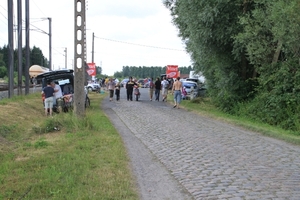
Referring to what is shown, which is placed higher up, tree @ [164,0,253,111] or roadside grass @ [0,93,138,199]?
tree @ [164,0,253,111]

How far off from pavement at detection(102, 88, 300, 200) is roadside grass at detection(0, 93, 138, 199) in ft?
1.40

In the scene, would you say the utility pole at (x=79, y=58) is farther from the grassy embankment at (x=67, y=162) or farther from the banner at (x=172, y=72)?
the banner at (x=172, y=72)

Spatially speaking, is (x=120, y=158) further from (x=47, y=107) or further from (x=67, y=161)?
(x=47, y=107)

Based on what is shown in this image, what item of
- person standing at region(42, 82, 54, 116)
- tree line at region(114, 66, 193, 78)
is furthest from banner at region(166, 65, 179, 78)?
tree line at region(114, 66, 193, 78)

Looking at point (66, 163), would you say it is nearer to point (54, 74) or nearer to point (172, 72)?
point (54, 74)

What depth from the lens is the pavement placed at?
631 centimetres

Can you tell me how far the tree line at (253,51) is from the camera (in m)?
14.8

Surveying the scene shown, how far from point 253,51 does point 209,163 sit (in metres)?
9.54

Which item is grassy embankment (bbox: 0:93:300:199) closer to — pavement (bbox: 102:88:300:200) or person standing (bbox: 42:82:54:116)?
pavement (bbox: 102:88:300:200)

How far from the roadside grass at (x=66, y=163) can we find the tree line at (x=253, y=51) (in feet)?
23.9

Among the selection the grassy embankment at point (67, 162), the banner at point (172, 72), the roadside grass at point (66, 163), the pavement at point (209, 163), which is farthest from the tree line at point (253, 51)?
the banner at point (172, 72)

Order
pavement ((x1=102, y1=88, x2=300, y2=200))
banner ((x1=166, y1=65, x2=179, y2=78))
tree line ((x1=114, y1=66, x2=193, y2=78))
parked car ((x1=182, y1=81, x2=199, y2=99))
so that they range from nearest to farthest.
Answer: pavement ((x1=102, y1=88, x2=300, y2=200)) → parked car ((x1=182, y1=81, x2=199, y2=99)) → banner ((x1=166, y1=65, x2=179, y2=78)) → tree line ((x1=114, y1=66, x2=193, y2=78))

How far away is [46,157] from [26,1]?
78.8ft

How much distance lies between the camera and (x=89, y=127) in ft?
41.5
